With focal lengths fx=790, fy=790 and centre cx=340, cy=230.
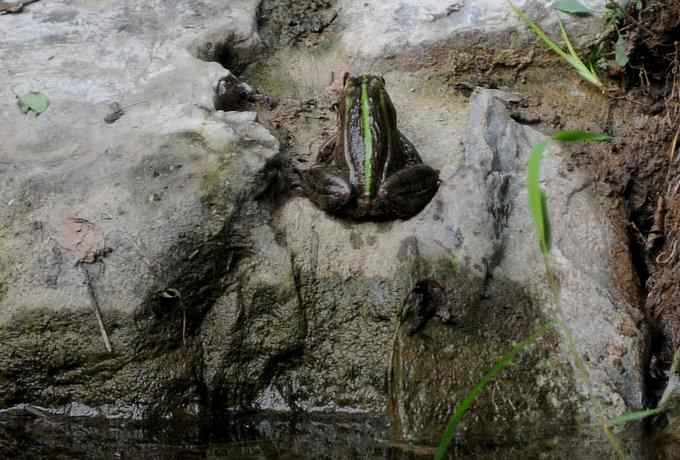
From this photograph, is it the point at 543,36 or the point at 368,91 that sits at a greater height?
the point at 543,36

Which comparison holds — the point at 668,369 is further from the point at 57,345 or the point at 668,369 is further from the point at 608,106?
the point at 57,345

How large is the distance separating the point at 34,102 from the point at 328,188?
7.51ft

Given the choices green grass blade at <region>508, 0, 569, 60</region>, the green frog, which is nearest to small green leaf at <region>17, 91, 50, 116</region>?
the green frog

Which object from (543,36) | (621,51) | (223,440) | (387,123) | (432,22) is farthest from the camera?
(432,22)

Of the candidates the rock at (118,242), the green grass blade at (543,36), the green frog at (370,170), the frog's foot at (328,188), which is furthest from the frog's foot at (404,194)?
the green grass blade at (543,36)

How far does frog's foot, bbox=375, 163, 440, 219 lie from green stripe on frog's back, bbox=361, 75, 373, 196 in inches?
4.1

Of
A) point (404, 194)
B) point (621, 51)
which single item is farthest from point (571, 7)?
point (404, 194)

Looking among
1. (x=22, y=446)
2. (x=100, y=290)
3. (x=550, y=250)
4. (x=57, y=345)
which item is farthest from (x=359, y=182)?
(x=22, y=446)

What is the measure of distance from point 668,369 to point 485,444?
4.49 feet

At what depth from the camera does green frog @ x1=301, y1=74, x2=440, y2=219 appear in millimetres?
5098

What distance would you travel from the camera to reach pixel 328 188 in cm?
514

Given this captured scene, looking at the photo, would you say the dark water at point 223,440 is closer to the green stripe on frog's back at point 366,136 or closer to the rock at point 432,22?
the green stripe on frog's back at point 366,136

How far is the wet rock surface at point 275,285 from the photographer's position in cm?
468

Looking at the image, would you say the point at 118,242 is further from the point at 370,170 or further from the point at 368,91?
the point at 368,91
